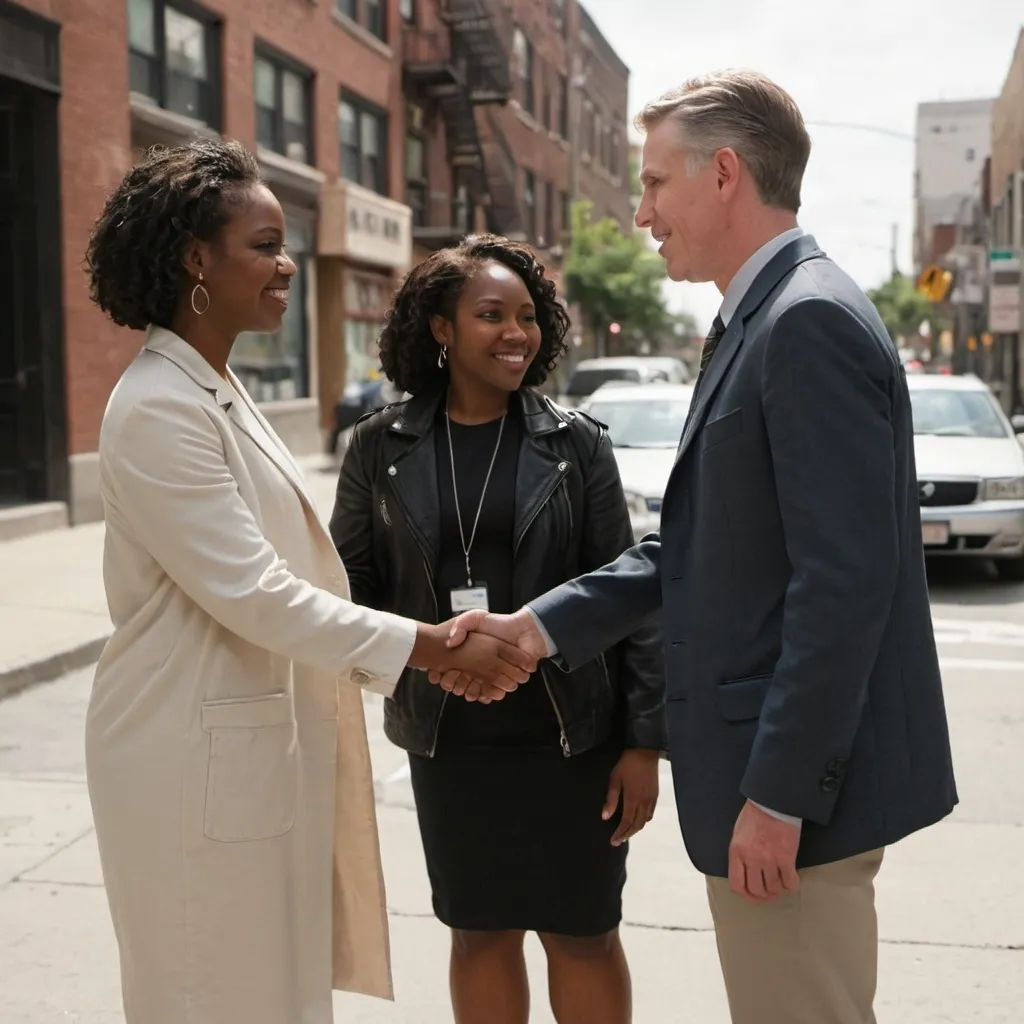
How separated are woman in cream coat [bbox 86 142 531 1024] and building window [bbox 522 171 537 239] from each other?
112 ft

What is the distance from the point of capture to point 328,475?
19422mm

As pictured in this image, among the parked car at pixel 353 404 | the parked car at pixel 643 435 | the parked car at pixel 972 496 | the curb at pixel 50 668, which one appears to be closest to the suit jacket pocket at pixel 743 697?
the curb at pixel 50 668

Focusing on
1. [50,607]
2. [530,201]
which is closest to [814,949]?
[50,607]

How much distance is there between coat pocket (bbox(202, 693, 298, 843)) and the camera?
240 centimetres

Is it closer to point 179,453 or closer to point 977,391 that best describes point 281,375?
point 977,391

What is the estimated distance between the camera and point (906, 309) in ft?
287

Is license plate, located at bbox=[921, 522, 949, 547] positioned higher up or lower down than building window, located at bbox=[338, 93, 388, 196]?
lower down

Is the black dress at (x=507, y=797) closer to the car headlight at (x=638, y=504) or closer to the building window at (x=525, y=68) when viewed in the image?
the car headlight at (x=638, y=504)

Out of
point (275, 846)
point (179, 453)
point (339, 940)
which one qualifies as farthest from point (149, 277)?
point (339, 940)

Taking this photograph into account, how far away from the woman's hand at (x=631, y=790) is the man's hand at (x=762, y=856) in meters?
0.83

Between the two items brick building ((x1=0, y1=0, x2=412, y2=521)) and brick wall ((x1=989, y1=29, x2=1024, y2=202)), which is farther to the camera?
brick wall ((x1=989, y1=29, x2=1024, y2=202))

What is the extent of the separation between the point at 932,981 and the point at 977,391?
9532 mm

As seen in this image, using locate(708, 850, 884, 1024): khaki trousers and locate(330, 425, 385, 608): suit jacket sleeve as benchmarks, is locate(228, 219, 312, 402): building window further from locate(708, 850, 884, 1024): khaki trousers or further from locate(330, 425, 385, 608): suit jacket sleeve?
locate(708, 850, 884, 1024): khaki trousers

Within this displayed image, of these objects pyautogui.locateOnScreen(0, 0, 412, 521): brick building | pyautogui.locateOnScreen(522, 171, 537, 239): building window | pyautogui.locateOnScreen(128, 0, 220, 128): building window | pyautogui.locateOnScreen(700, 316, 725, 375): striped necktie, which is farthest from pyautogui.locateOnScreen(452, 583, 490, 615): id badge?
pyautogui.locateOnScreen(522, 171, 537, 239): building window
